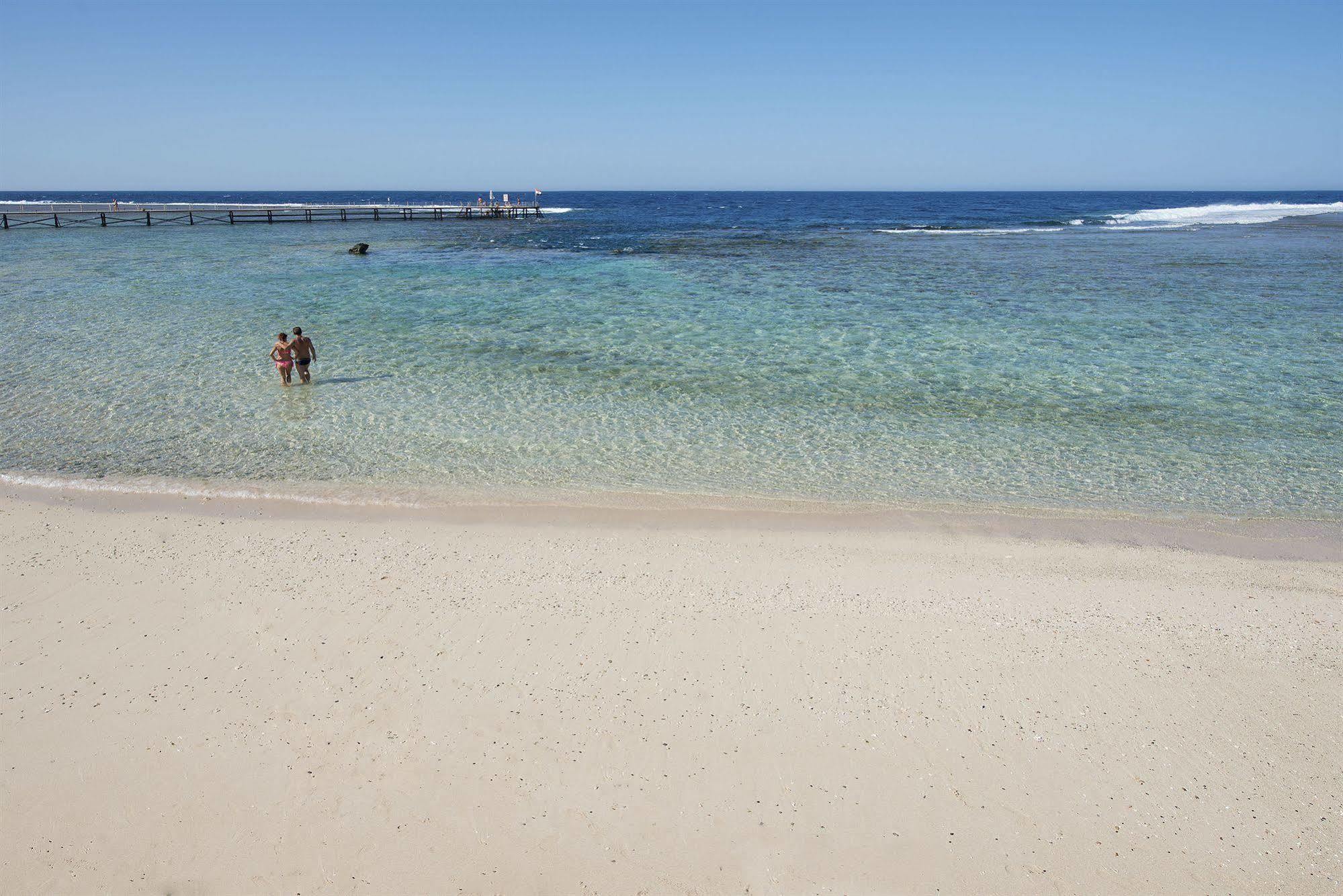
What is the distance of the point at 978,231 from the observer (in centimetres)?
5569

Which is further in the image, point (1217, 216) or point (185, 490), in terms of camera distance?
point (1217, 216)

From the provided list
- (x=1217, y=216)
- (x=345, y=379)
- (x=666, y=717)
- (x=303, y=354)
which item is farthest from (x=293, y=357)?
(x=1217, y=216)

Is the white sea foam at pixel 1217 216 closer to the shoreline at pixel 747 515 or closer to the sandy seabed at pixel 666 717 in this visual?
the shoreline at pixel 747 515

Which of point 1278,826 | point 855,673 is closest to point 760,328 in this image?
point 855,673

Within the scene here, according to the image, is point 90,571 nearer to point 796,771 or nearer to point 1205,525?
point 796,771

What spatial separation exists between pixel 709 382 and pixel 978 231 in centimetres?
4936

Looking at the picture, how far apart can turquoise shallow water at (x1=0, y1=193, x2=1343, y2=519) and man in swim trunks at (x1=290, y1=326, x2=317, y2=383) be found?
497 mm

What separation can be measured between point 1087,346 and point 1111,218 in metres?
65.6

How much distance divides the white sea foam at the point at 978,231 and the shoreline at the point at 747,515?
48330 mm

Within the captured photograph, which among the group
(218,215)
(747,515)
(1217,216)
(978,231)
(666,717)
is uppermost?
(1217,216)

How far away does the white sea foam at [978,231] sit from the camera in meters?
53.5

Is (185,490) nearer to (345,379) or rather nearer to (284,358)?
(284,358)

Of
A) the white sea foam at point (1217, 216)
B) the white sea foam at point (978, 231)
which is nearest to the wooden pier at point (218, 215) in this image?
the white sea foam at point (978, 231)

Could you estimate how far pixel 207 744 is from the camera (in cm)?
502
